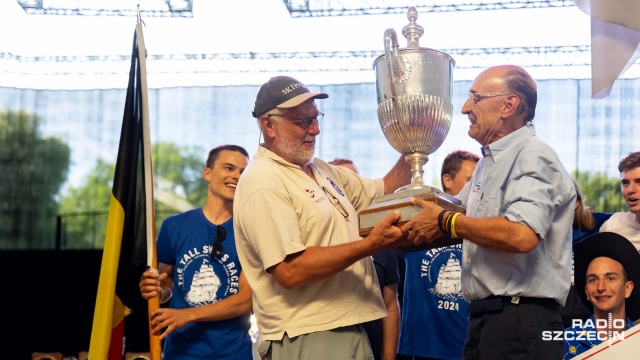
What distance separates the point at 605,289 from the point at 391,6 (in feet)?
19.1

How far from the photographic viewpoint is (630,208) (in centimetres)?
374

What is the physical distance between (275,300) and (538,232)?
86 centimetres

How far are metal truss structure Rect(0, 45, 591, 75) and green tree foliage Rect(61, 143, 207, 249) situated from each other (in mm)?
1725

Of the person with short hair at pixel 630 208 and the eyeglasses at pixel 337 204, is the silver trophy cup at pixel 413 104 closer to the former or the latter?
the eyeglasses at pixel 337 204

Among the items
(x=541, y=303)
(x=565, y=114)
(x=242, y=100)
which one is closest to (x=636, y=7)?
(x=541, y=303)

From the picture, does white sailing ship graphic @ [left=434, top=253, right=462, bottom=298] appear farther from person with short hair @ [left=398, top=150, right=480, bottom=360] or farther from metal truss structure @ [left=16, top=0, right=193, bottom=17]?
metal truss structure @ [left=16, top=0, right=193, bottom=17]

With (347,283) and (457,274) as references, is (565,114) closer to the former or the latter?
(457,274)

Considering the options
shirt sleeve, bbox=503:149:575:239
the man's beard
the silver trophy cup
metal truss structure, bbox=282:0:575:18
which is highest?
metal truss structure, bbox=282:0:575:18

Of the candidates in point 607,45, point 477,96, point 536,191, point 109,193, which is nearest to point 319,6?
point 109,193

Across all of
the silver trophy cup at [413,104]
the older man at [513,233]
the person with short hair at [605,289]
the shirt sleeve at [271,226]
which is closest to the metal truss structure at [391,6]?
the person with short hair at [605,289]

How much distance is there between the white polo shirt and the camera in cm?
269

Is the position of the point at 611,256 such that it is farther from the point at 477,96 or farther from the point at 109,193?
the point at 109,193

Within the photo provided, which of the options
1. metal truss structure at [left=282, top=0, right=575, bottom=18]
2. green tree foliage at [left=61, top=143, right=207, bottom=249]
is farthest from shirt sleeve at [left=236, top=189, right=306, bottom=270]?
green tree foliage at [left=61, top=143, right=207, bottom=249]

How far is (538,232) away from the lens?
8.00ft
